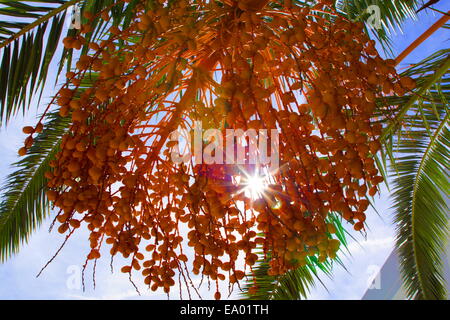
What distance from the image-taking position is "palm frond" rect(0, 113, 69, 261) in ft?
8.09

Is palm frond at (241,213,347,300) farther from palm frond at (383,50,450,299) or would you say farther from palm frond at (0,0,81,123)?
palm frond at (0,0,81,123)

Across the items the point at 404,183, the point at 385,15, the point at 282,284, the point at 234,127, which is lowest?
the point at 282,284

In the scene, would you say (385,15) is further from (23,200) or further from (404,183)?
(23,200)

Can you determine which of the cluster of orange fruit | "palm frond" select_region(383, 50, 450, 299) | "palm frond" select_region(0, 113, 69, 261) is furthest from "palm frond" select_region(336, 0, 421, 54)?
"palm frond" select_region(0, 113, 69, 261)

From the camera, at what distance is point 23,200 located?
100.0 inches

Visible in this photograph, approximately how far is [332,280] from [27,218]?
1.95 m

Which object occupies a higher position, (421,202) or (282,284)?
(421,202)

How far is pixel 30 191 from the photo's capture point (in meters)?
2.50

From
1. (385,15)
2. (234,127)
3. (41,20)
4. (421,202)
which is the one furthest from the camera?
(421,202)

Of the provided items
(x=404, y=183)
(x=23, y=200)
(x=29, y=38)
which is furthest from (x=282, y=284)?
(x=29, y=38)

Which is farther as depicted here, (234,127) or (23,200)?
(23,200)

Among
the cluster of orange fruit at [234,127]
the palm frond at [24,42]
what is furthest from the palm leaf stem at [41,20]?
the cluster of orange fruit at [234,127]
